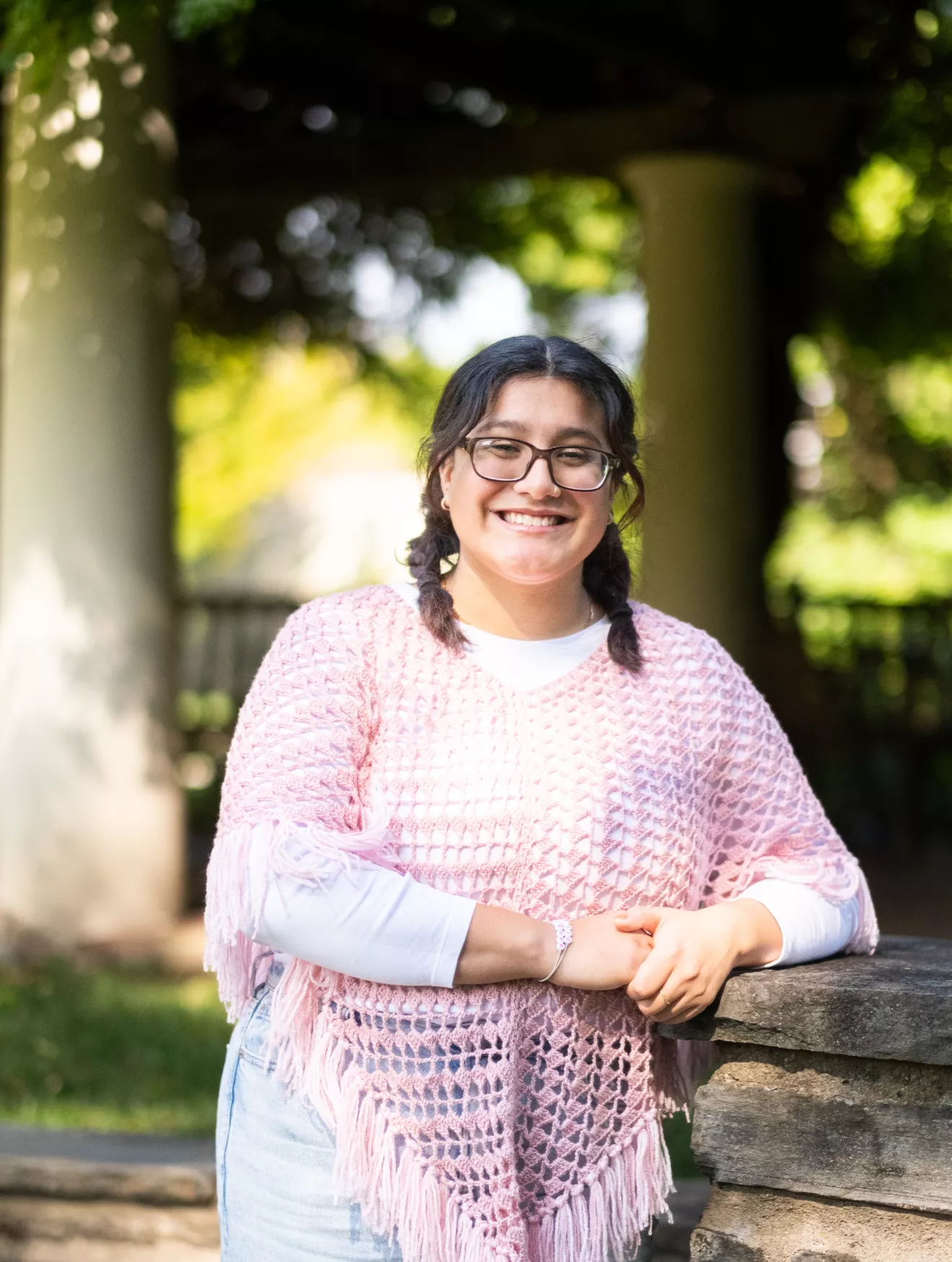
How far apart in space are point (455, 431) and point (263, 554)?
2136cm

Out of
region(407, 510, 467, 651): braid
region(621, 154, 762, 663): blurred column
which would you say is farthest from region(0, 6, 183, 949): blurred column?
region(407, 510, 467, 651): braid

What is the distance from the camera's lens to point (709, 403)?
25.8ft

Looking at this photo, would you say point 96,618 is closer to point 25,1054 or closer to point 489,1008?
point 25,1054

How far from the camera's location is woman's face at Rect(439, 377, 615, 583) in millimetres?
2135

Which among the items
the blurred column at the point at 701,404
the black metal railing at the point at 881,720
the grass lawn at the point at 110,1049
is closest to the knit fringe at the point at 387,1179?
the grass lawn at the point at 110,1049

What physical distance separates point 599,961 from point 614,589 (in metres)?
0.57

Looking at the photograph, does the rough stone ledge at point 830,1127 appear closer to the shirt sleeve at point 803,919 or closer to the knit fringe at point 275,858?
the shirt sleeve at point 803,919

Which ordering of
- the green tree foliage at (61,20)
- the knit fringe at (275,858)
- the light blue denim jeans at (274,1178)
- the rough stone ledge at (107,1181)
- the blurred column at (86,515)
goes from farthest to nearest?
1. the blurred column at (86,515)
2. the green tree foliage at (61,20)
3. the rough stone ledge at (107,1181)
4. the light blue denim jeans at (274,1178)
5. the knit fringe at (275,858)

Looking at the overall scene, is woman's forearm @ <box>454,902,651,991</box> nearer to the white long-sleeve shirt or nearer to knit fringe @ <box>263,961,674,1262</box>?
the white long-sleeve shirt

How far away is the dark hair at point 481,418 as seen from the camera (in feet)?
7.03

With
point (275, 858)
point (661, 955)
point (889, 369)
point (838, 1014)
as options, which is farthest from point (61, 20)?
point (889, 369)

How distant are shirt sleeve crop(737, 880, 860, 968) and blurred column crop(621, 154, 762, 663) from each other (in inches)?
217

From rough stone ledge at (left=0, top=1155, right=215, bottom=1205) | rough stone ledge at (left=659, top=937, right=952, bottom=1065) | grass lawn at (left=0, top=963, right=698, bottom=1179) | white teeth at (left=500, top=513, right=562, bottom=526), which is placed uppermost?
white teeth at (left=500, top=513, right=562, bottom=526)

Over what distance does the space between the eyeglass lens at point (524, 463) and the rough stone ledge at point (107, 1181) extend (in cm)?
171
